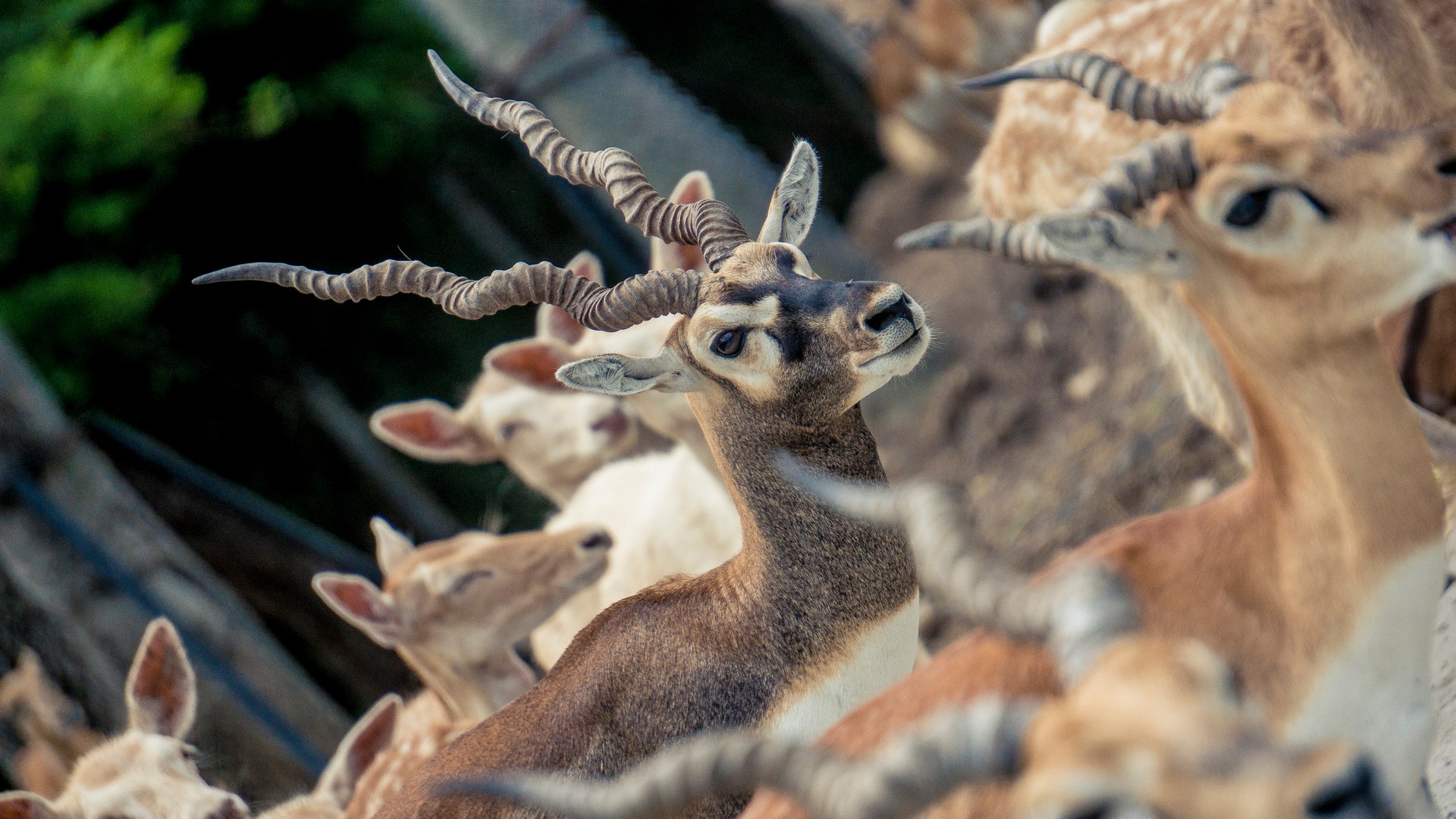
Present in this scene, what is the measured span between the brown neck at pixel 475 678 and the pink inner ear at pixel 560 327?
3.69ft

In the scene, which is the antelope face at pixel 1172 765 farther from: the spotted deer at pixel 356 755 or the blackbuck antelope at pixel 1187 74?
the spotted deer at pixel 356 755

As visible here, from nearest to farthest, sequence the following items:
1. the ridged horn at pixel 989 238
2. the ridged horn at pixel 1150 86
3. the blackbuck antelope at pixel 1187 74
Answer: the ridged horn at pixel 1150 86
the ridged horn at pixel 989 238
the blackbuck antelope at pixel 1187 74

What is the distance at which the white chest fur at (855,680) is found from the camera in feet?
7.70

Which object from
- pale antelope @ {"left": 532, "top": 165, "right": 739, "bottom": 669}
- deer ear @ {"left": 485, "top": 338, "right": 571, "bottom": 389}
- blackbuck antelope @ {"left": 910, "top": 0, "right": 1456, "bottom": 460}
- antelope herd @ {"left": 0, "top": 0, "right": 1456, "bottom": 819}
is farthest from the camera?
deer ear @ {"left": 485, "top": 338, "right": 571, "bottom": 389}

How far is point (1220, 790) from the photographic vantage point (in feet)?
4.19

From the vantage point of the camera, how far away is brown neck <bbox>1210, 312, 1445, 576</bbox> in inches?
70.5

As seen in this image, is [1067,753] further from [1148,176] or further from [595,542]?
[595,542]

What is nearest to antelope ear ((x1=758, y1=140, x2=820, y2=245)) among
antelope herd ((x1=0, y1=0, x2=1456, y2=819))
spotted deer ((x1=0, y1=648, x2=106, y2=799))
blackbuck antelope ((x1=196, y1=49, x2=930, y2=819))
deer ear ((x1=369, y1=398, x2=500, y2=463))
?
antelope herd ((x1=0, y1=0, x2=1456, y2=819))

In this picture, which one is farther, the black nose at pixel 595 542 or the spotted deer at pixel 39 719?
the spotted deer at pixel 39 719

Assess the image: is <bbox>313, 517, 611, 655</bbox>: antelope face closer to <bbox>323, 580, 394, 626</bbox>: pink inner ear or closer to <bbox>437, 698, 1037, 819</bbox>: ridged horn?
<bbox>323, 580, 394, 626</bbox>: pink inner ear

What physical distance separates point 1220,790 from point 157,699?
2.76 m

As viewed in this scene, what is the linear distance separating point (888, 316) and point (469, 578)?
1.61m

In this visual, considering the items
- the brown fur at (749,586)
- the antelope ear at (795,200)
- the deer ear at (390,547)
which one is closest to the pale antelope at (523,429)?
the deer ear at (390,547)

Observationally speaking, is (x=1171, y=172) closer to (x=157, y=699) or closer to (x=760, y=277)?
(x=760, y=277)
